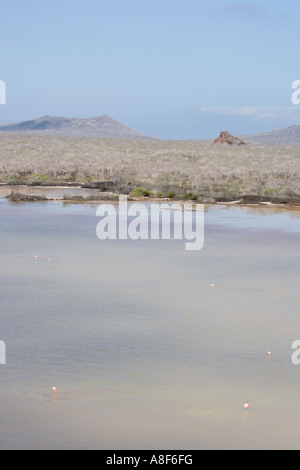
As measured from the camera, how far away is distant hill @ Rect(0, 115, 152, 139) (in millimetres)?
122150

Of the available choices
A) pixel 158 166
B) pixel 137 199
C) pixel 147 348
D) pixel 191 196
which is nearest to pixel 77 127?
pixel 158 166

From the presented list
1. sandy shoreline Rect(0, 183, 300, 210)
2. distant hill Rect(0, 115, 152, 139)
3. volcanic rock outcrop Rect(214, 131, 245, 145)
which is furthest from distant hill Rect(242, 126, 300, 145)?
sandy shoreline Rect(0, 183, 300, 210)

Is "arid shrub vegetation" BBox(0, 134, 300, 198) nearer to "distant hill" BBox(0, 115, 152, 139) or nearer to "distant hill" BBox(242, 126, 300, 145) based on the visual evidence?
"distant hill" BBox(242, 126, 300, 145)

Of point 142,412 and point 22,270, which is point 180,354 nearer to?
point 142,412

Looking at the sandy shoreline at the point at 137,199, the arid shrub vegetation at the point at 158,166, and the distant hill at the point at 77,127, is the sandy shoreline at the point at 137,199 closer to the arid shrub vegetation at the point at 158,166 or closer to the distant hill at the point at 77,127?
the arid shrub vegetation at the point at 158,166

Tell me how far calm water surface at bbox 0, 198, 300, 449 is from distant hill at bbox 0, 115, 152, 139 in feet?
346

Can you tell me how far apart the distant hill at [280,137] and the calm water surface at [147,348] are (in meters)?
98.5

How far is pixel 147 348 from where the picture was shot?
8.62 metres

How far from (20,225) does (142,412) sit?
14438 mm

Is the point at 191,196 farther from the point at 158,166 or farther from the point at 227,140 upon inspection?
the point at 227,140

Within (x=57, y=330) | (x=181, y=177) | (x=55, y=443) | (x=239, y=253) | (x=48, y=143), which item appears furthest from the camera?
(x=48, y=143)

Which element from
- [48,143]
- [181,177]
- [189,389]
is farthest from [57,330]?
[48,143]

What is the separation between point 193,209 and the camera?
88.7 feet

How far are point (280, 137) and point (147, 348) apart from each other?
11173 centimetres
